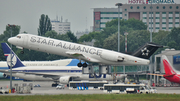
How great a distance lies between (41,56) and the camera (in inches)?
6344

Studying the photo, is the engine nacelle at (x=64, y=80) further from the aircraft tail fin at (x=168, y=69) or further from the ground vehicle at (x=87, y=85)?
the aircraft tail fin at (x=168, y=69)

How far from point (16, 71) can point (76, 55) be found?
3607 centimetres

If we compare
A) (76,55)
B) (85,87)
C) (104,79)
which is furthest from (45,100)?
(104,79)

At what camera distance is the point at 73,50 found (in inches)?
2958

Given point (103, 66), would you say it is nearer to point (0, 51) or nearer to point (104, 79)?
point (104, 79)

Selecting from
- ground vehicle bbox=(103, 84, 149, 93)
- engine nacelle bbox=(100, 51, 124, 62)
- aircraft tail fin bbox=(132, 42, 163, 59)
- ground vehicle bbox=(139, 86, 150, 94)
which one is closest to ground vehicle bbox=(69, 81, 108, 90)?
ground vehicle bbox=(103, 84, 149, 93)

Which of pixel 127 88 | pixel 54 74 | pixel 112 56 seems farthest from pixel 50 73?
pixel 112 56

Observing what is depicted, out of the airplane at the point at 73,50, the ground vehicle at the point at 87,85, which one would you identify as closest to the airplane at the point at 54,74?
the ground vehicle at the point at 87,85

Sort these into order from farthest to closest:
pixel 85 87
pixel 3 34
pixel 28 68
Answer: pixel 3 34
pixel 28 68
pixel 85 87

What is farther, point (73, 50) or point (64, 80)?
point (64, 80)

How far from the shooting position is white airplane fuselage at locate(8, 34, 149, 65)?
74750mm

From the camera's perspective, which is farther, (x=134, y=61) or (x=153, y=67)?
(x=153, y=67)

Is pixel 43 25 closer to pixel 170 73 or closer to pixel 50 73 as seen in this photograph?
pixel 50 73

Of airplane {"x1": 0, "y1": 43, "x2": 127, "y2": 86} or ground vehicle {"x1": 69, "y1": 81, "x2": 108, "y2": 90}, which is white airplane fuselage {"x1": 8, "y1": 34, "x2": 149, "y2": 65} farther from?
A: airplane {"x1": 0, "y1": 43, "x2": 127, "y2": 86}
